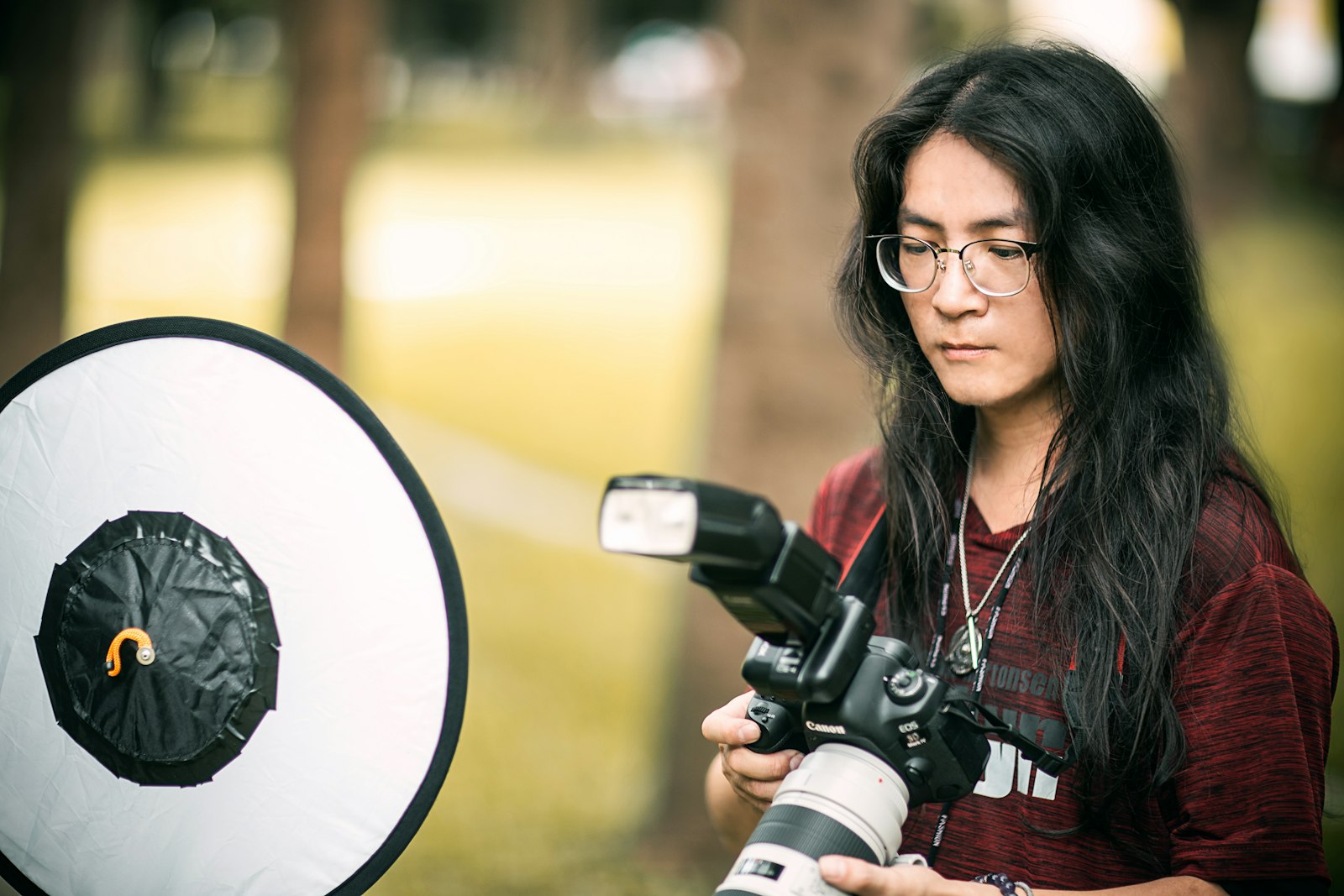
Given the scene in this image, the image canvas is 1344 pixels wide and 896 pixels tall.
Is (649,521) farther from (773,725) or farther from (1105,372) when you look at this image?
(1105,372)

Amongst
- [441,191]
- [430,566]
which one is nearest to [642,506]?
[430,566]

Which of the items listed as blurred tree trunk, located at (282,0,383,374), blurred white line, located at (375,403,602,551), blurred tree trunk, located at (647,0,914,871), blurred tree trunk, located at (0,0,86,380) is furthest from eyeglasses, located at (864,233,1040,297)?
blurred white line, located at (375,403,602,551)

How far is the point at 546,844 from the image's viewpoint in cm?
406

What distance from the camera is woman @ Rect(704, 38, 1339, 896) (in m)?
1.43

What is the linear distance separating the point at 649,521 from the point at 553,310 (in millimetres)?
13768

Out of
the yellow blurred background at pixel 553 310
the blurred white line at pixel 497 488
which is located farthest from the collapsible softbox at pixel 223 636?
the blurred white line at pixel 497 488

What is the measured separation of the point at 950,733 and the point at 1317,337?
10298mm

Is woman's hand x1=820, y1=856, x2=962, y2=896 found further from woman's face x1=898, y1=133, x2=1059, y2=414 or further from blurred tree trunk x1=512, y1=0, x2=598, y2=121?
blurred tree trunk x1=512, y1=0, x2=598, y2=121

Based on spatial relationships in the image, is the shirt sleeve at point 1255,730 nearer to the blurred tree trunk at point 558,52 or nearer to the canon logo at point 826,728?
the canon logo at point 826,728

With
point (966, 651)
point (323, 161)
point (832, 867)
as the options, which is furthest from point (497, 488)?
point (832, 867)

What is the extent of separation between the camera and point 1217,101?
1159 cm

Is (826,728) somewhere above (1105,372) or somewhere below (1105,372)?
below

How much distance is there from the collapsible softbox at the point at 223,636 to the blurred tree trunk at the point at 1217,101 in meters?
11.0

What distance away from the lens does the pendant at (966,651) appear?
1.62m
